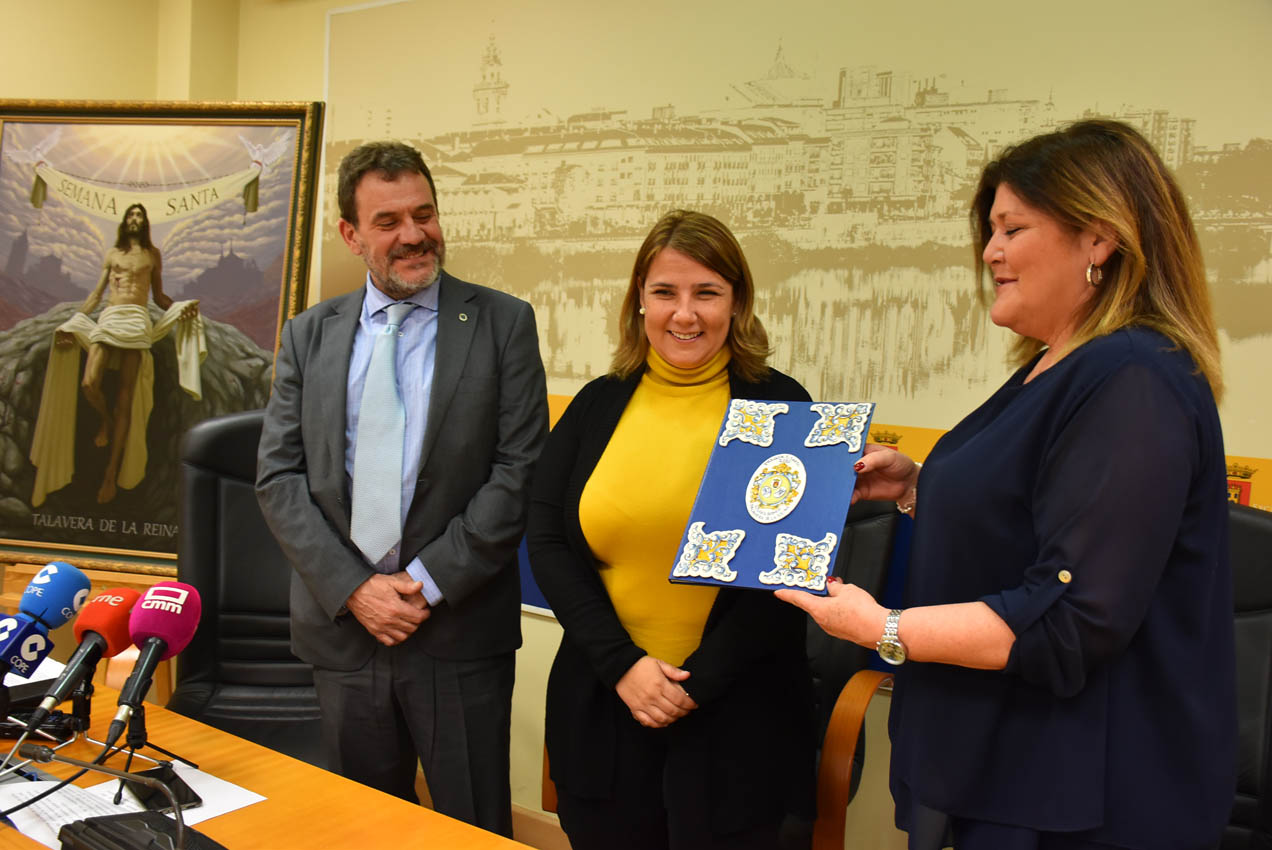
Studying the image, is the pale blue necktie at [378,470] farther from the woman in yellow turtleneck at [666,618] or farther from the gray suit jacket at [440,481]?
the woman in yellow turtleneck at [666,618]

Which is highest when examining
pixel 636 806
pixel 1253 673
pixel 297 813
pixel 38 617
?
pixel 38 617

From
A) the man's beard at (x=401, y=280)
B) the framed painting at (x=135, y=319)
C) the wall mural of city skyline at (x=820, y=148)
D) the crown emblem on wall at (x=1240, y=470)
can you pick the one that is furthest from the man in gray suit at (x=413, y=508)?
the crown emblem on wall at (x=1240, y=470)

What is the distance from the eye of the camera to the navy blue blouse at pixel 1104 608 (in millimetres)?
1190

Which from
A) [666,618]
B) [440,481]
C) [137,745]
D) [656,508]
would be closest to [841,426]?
[656,508]

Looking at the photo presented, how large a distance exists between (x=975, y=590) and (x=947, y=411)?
51.8 inches

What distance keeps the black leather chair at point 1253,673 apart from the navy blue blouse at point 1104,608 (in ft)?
2.65

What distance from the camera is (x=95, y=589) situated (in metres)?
3.66

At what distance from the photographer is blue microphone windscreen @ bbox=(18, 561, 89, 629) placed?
1.61 meters

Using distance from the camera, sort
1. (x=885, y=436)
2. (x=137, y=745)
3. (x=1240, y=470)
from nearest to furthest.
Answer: (x=137, y=745), (x=1240, y=470), (x=885, y=436)

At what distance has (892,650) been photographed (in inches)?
52.7

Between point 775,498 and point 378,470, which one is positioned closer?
point 775,498

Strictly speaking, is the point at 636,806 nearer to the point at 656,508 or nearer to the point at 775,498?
the point at 656,508

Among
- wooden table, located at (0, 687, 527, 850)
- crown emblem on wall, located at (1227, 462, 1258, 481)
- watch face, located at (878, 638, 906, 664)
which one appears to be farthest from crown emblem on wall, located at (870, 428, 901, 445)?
wooden table, located at (0, 687, 527, 850)

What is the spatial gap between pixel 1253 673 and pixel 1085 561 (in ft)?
3.62
